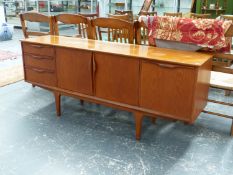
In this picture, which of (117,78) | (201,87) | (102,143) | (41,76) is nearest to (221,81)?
(201,87)

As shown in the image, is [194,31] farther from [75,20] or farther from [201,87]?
[75,20]

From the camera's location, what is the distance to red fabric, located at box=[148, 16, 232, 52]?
2.05m

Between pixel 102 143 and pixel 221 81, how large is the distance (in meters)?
1.23

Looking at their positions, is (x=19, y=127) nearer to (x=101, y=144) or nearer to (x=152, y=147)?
(x=101, y=144)

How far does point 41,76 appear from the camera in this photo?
2615 mm

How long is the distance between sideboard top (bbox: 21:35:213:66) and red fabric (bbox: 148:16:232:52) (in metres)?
0.10

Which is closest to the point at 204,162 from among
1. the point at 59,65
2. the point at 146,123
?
the point at 146,123

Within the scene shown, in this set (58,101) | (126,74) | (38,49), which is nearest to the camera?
(126,74)

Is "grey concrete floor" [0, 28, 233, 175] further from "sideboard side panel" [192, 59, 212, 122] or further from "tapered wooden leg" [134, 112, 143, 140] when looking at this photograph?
"sideboard side panel" [192, 59, 212, 122]

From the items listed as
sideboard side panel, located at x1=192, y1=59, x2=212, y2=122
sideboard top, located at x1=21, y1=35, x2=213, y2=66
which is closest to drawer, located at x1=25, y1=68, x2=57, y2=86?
sideboard top, located at x1=21, y1=35, x2=213, y2=66

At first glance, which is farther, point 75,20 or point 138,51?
point 75,20

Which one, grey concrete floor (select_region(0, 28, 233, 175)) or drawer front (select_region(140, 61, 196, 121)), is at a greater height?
drawer front (select_region(140, 61, 196, 121))

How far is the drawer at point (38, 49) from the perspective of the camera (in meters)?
2.44

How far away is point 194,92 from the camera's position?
1822mm
